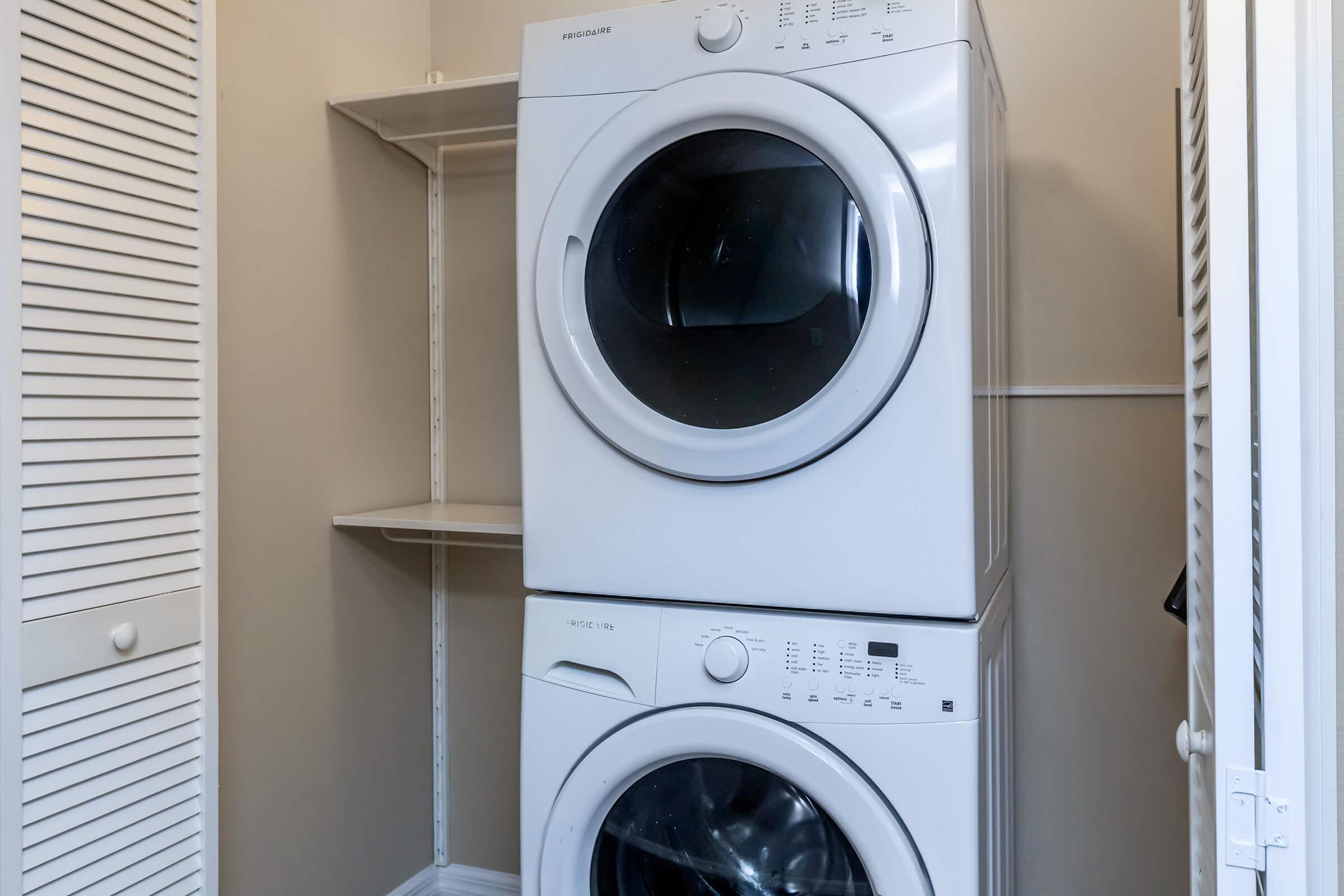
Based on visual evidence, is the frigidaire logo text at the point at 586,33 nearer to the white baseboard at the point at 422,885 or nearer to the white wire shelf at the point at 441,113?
the white wire shelf at the point at 441,113

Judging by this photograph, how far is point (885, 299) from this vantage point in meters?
1.10

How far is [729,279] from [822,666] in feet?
1.72

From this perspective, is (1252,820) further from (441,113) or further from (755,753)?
(441,113)

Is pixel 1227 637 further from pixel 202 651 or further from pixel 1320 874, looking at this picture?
pixel 202 651

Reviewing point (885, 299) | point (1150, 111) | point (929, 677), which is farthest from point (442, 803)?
point (1150, 111)

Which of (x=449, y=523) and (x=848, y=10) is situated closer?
(x=848, y=10)

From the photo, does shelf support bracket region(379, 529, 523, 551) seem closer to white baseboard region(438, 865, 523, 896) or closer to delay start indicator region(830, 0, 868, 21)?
white baseboard region(438, 865, 523, 896)

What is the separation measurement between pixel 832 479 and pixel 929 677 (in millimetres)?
272

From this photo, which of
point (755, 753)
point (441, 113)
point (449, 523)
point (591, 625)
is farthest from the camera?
point (441, 113)

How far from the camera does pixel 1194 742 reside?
94cm

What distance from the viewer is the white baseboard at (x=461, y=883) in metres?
2.01

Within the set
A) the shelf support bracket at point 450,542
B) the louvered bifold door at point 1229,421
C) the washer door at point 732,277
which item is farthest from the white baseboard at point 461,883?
the louvered bifold door at point 1229,421

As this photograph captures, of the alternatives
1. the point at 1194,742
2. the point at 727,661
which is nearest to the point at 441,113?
the point at 727,661

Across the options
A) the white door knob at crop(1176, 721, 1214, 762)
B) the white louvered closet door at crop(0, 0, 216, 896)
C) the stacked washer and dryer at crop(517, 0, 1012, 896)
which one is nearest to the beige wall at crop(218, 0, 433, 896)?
the white louvered closet door at crop(0, 0, 216, 896)
